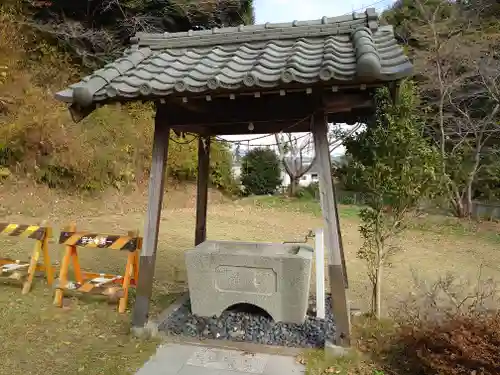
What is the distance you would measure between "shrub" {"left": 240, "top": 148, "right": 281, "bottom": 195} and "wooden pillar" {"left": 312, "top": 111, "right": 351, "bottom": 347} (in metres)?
16.5

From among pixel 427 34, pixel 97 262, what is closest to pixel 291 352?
pixel 97 262

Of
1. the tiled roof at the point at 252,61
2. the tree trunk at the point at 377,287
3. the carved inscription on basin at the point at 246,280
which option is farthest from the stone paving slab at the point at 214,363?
the tiled roof at the point at 252,61

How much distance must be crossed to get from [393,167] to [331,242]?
126 cm

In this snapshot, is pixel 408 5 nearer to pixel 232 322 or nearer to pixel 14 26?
pixel 14 26

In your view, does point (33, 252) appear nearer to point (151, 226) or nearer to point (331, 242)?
point (151, 226)

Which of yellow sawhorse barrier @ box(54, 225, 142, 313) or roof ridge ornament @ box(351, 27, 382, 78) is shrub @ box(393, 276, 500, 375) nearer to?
roof ridge ornament @ box(351, 27, 382, 78)

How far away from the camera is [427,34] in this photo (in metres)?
14.3

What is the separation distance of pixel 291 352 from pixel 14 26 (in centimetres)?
1466

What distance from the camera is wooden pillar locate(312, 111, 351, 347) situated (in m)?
3.82

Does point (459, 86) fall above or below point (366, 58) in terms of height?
above

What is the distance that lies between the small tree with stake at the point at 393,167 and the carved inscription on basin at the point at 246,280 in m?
1.42

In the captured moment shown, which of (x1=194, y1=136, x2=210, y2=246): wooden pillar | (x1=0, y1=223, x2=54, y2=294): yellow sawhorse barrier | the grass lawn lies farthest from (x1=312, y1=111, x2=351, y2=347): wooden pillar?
(x1=0, y1=223, x2=54, y2=294): yellow sawhorse barrier

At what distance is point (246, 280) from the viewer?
436cm

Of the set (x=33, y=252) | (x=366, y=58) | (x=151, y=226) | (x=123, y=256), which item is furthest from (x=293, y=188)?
(x=366, y=58)
